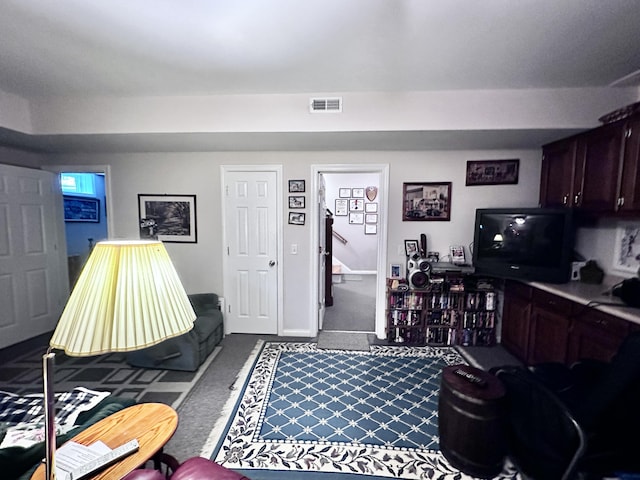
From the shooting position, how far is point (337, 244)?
7.18 m

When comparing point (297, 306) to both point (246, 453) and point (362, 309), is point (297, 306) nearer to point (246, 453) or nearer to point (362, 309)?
point (362, 309)

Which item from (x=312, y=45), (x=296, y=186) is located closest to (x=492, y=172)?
(x=296, y=186)

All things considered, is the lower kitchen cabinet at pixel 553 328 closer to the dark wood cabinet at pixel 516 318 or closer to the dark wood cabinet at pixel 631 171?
the dark wood cabinet at pixel 516 318

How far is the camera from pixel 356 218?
7.05 meters

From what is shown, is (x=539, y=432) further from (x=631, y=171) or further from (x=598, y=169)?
(x=598, y=169)

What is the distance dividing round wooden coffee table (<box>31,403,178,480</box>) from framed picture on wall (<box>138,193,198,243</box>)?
254cm

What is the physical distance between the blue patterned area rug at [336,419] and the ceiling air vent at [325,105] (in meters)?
2.50

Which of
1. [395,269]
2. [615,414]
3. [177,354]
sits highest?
[395,269]

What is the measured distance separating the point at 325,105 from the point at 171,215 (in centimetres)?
243

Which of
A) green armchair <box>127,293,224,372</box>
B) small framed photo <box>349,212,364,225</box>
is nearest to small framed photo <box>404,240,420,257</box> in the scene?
green armchair <box>127,293,224,372</box>

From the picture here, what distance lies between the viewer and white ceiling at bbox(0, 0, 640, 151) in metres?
1.53

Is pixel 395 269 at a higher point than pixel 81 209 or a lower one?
lower

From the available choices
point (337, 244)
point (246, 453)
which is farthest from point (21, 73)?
point (337, 244)

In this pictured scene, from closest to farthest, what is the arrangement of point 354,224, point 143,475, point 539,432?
point 143,475 → point 539,432 → point 354,224
